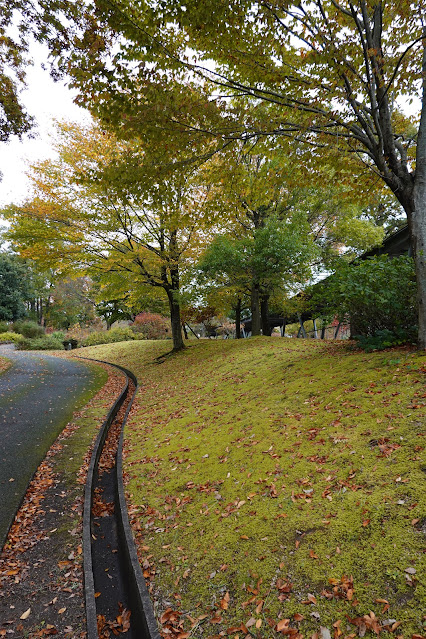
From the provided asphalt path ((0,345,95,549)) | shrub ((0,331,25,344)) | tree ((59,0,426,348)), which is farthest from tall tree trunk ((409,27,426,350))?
shrub ((0,331,25,344))

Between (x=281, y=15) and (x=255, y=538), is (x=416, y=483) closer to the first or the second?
(x=255, y=538)

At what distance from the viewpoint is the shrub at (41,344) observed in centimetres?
2561

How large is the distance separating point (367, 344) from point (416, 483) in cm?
422

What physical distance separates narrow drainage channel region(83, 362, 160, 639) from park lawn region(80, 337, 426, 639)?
0.15m

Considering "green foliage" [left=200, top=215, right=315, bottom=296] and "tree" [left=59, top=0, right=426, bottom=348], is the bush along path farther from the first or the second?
"green foliage" [left=200, top=215, right=315, bottom=296]

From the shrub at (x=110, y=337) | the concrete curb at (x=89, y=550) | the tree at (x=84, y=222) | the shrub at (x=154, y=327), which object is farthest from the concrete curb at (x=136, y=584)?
the shrub at (x=110, y=337)

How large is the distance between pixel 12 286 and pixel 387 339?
36308 mm

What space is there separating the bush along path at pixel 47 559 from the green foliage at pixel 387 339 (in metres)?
5.98

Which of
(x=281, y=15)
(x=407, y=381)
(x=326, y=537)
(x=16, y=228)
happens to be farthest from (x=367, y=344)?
(x=16, y=228)

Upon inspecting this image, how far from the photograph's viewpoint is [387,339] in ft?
21.6

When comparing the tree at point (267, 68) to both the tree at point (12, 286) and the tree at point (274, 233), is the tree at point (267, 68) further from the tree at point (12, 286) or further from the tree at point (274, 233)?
the tree at point (12, 286)

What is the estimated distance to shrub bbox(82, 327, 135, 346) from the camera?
27031mm

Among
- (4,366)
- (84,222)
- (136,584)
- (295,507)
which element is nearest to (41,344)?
(4,366)

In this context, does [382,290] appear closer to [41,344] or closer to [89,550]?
[89,550]
